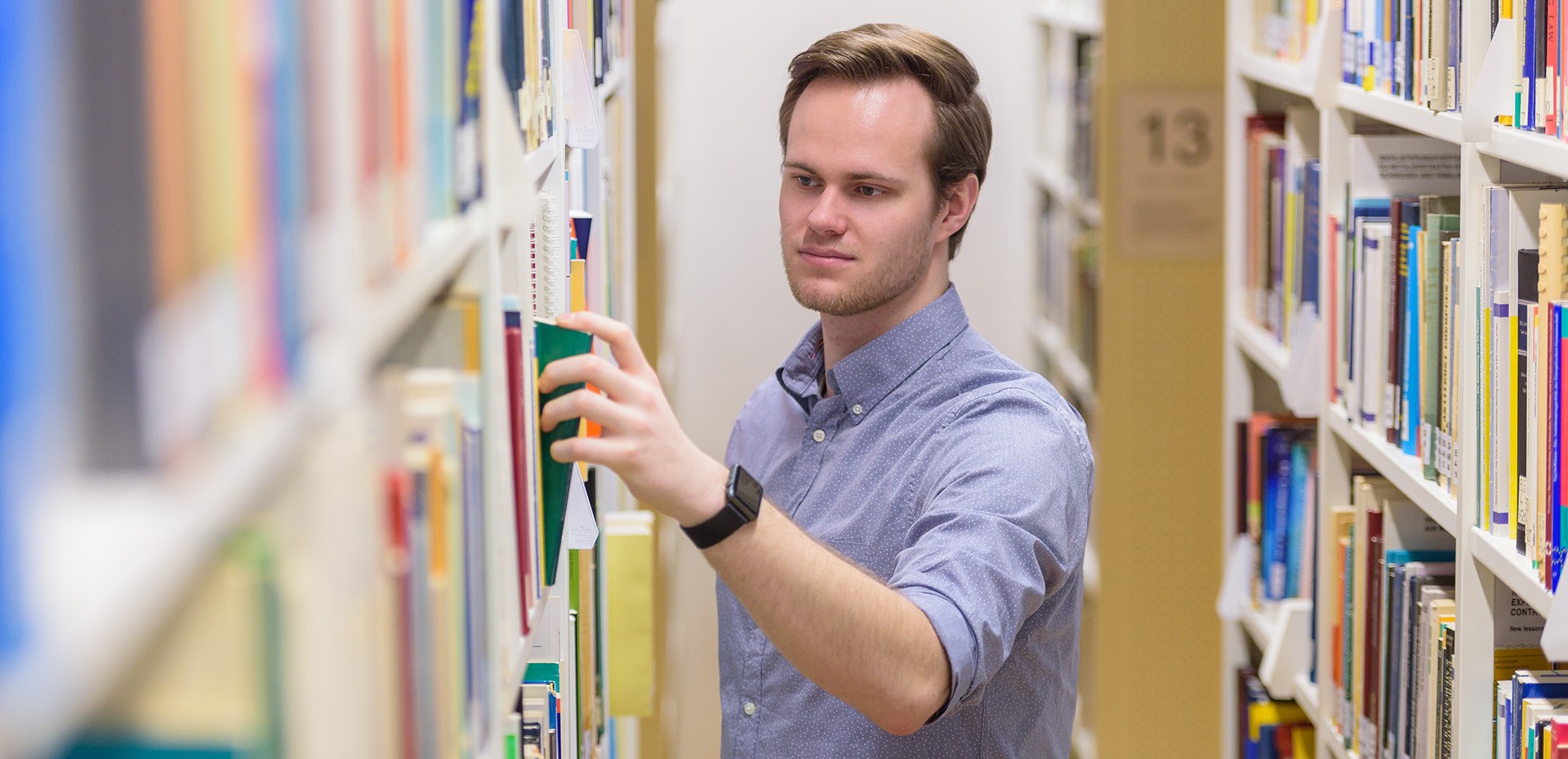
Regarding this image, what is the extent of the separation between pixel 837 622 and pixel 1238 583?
1636 millimetres

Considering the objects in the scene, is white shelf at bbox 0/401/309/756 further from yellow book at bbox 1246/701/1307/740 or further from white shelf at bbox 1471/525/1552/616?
yellow book at bbox 1246/701/1307/740

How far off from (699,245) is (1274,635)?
192 centimetres

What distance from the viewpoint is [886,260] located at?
171 cm

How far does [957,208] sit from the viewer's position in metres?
1.81

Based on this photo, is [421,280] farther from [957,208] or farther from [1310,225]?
[1310,225]

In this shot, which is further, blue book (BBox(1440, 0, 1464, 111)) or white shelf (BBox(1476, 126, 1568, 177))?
blue book (BBox(1440, 0, 1464, 111))

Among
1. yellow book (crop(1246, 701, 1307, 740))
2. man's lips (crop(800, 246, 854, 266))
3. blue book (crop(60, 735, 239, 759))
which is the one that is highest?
man's lips (crop(800, 246, 854, 266))

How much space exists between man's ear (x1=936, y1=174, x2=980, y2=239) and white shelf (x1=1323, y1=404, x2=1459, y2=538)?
1.96 ft

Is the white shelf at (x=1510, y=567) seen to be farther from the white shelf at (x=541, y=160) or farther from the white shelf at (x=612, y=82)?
the white shelf at (x=612, y=82)

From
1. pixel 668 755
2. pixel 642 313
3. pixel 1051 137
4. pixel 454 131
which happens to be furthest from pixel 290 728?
pixel 1051 137

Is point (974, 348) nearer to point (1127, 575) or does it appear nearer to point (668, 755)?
point (1127, 575)

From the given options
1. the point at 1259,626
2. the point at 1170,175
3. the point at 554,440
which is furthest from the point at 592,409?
the point at 1170,175

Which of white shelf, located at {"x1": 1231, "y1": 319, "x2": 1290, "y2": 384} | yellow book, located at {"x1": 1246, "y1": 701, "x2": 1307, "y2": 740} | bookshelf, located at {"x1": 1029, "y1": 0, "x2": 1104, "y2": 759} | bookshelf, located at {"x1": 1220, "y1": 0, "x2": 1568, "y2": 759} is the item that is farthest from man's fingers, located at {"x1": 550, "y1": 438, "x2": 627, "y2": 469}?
bookshelf, located at {"x1": 1029, "y1": 0, "x2": 1104, "y2": 759}

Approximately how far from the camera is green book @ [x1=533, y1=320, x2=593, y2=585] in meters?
1.03
